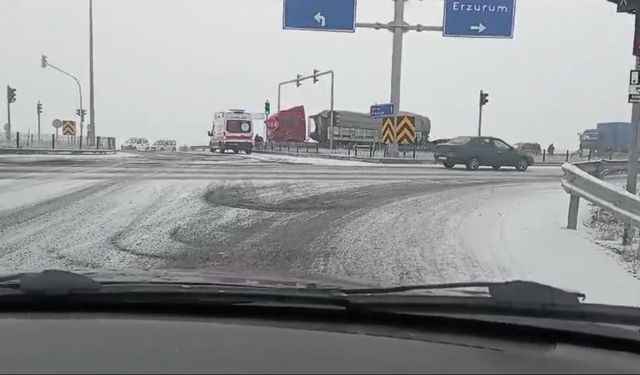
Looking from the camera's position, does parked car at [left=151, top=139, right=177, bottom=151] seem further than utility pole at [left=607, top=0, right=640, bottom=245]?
Yes

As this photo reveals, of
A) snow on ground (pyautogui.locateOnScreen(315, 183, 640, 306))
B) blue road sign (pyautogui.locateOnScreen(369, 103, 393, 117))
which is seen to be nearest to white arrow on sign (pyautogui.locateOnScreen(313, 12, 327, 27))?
blue road sign (pyautogui.locateOnScreen(369, 103, 393, 117))

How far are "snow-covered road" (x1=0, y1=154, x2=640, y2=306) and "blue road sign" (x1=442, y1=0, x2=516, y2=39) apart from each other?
41.1ft

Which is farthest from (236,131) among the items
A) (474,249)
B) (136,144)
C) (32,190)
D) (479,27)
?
(474,249)

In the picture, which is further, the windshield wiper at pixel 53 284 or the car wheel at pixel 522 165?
the car wheel at pixel 522 165

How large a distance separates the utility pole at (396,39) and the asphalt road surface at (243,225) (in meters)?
13.4

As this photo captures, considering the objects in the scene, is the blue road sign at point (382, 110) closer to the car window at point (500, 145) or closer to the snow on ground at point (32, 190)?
the car window at point (500, 145)

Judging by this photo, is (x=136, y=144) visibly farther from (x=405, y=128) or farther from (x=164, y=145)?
(x=405, y=128)

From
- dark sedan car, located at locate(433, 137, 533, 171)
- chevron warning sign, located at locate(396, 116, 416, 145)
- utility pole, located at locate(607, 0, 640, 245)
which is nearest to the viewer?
utility pole, located at locate(607, 0, 640, 245)

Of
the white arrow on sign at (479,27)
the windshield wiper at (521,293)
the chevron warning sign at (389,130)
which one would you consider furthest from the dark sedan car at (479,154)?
the windshield wiper at (521,293)

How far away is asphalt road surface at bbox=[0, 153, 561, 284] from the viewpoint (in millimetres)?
6633

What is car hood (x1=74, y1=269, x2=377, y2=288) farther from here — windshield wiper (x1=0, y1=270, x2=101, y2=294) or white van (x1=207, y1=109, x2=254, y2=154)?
white van (x1=207, y1=109, x2=254, y2=154)

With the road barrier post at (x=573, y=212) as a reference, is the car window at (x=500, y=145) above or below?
above

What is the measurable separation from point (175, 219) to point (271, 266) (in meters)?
3.46

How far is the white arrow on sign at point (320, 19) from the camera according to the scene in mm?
25625
